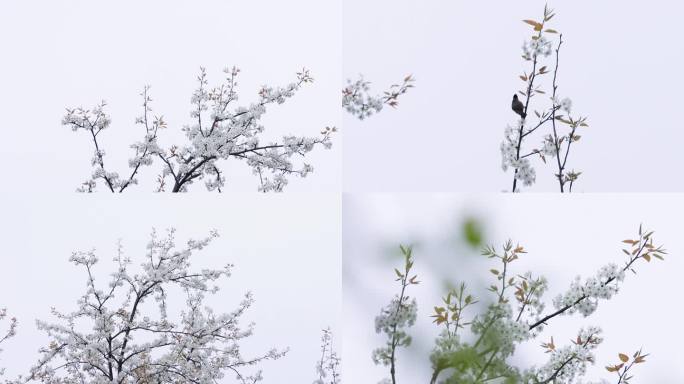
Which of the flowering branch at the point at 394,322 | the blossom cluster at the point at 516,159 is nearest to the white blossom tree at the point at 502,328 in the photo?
the flowering branch at the point at 394,322

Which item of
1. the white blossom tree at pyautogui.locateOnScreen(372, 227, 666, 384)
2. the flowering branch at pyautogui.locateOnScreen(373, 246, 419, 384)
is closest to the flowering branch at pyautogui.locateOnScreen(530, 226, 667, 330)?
the white blossom tree at pyautogui.locateOnScreen(372, 227, 666, 384)

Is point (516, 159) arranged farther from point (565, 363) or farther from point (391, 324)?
point (391, 324)

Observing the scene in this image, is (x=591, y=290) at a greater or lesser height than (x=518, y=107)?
lesser

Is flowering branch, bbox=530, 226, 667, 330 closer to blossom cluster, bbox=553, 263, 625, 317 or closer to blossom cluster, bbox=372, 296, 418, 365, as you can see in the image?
blossom cluster, bbox=553, 263, 625, 317

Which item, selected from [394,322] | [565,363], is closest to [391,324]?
[394,322]

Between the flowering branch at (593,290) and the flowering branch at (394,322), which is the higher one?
the flowering branch at (593,290)

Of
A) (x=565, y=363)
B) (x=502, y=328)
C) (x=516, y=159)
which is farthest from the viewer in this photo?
(x=516, y=159)

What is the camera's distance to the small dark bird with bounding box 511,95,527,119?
2.70 metres

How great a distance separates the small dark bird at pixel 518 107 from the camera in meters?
2.70

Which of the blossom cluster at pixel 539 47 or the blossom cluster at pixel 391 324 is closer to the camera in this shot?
the blossom cluster at pixel 391 324

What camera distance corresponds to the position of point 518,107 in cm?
271

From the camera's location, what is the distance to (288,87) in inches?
170

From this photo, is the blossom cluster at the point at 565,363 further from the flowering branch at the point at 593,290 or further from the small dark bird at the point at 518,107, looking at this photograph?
the small dark bird at the point at 518,107

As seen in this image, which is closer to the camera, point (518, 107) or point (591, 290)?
point (591, 290)
